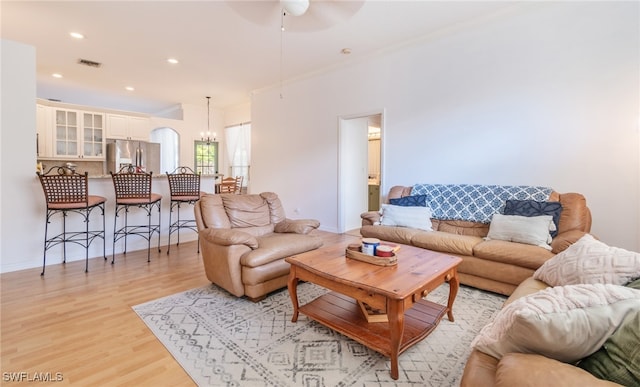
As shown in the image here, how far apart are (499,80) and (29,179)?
5.62 meters

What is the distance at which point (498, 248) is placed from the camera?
8.68ft

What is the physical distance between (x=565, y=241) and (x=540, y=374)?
2.19 meters

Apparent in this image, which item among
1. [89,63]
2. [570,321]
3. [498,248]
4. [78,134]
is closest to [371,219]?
[498,248]

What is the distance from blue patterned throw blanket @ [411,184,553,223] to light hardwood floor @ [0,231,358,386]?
112 inches

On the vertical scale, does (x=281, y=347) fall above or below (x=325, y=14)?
below

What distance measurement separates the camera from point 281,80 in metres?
5.98

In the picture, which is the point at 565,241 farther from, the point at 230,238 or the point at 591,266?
the point at 230,238

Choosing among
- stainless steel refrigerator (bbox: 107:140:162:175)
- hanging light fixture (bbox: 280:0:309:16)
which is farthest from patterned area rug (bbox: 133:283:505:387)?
stainless steel refrigerator (bbox: 107:140:162:175)

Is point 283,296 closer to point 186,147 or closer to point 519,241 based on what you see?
point 519,241

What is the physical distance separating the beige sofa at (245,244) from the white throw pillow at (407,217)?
3.19 feet

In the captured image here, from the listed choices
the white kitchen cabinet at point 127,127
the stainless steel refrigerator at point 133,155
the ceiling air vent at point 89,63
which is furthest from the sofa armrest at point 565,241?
the white kitchen cabinet at point 127,127

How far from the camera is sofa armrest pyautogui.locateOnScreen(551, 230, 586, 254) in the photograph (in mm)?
2402

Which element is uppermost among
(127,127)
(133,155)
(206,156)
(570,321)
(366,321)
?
(127,127)

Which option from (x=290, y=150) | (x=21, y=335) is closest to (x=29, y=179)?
(x=21, y=335)
